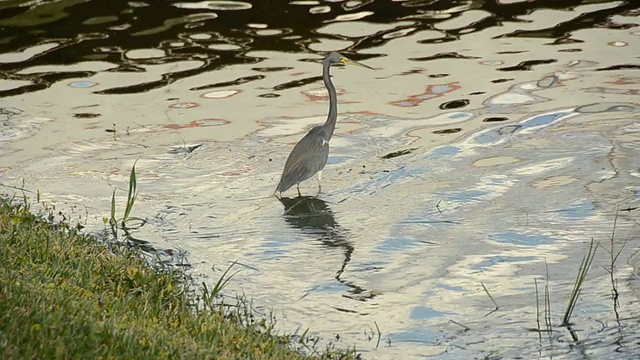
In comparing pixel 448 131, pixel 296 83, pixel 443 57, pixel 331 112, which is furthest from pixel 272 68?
pixel 331 112

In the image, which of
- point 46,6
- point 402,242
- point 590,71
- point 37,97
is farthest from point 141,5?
point 402,242

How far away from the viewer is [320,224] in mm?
9672

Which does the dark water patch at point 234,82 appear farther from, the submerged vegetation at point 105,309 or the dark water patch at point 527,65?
the submerged vegetation at point 105,309

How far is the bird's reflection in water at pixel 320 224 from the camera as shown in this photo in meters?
8.42

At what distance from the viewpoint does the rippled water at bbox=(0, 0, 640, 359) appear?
25.6 feet

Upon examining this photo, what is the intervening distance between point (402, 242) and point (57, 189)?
3510 mm

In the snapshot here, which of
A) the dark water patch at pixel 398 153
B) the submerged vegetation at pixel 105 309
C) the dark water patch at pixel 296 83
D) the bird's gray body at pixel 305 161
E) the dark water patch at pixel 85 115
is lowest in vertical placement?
the dark water patch at pixel 398 153

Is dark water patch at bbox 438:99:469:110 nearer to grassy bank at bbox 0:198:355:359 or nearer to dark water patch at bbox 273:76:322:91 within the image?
dark water patch at bbox 273:76:322:91

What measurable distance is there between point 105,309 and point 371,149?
5808mm

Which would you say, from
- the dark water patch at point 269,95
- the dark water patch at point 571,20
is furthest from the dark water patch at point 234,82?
the dark water patch at point 571,20

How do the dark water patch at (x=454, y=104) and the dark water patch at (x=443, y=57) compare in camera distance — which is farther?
the dark water patch at (x=443, y=57)

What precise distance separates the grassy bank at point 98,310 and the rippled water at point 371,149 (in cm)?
80

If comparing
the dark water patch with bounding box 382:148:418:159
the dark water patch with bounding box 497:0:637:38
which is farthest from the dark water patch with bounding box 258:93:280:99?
the dark water patch with bounding box 497:0:637:38

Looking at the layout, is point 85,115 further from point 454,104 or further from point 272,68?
point 454,104
